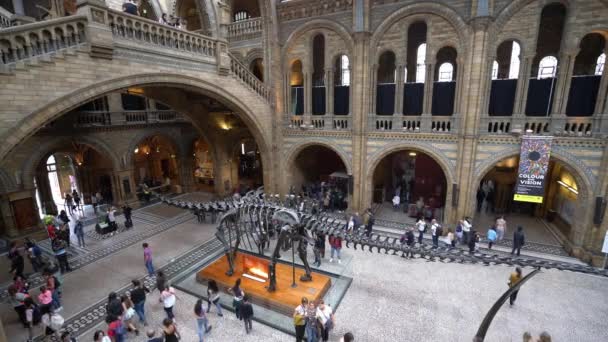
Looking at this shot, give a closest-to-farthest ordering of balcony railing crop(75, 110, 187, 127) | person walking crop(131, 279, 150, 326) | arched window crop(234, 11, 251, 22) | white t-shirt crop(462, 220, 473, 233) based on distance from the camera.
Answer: person walking crop(131, 279, 150, 326)
white t-shirt crop(462, 220, 473, 233)
balcony railing crop(75, 110, 187, 127)
arched window crop(234, 11, 251, 22)

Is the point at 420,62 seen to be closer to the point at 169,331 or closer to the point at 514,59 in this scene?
the point at 514,59

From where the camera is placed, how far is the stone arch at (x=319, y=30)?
43.2ft

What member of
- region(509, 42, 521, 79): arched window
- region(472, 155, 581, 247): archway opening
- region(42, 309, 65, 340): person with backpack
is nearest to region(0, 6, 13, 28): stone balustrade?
region(42, 309, 65, 340): person with backpack

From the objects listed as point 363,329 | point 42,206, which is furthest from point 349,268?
point 42,206

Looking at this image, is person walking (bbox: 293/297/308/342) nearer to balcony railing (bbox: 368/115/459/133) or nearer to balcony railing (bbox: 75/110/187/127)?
balcony railing (bbox: 368/115/459/133)

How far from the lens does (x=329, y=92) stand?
14352mm

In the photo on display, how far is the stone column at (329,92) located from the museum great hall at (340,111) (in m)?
0.07

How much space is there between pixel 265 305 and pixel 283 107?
1019 centimetres

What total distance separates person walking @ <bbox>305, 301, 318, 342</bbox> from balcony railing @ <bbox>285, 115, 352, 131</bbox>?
360 inches

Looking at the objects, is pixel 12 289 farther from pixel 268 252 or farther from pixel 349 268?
pixel 349 268

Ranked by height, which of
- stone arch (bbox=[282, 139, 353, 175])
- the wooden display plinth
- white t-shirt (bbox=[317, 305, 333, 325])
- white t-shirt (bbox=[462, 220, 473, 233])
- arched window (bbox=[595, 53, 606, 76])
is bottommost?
the wooden display plinth

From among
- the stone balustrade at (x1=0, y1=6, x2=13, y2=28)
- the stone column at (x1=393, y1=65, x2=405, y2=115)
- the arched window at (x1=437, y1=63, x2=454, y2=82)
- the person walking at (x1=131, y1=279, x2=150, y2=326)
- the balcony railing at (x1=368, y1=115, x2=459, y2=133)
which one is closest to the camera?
the person walking at (x1=131, y1=279, x2=150, y2=326)

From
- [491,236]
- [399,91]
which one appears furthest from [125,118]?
[491,236]

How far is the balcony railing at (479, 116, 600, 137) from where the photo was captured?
402 inches
